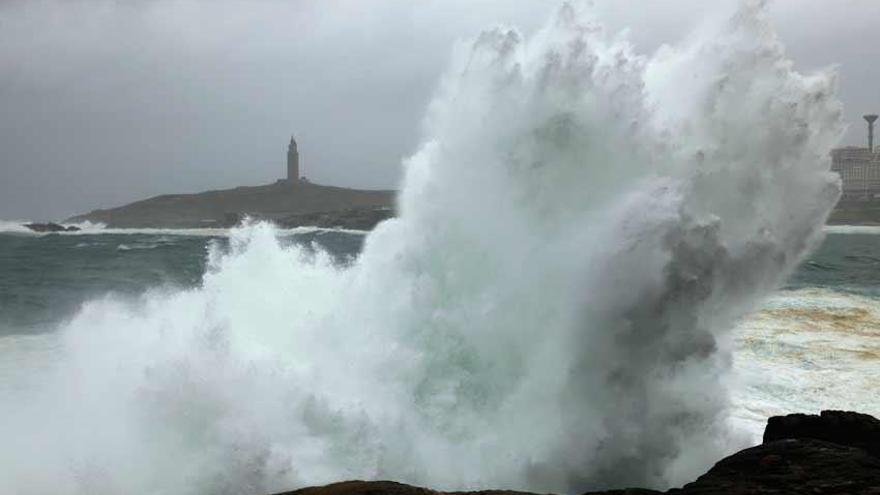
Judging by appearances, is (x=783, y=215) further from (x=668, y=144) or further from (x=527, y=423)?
(x=527, y=423)

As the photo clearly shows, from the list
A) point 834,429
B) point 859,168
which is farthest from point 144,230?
point 859,168

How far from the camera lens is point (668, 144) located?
9.20 m

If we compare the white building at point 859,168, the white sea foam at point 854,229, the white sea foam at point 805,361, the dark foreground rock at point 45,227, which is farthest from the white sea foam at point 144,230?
the white building at point 859,168

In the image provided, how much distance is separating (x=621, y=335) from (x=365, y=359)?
2.74 m

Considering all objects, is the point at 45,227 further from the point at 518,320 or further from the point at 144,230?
the point at 518,320

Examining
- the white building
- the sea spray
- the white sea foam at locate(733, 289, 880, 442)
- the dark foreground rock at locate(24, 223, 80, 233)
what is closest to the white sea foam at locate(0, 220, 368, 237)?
the dark foreground rock at locate(24, 223, 80, 233)

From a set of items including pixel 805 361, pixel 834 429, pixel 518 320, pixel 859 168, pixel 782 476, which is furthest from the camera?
pixel 859 168

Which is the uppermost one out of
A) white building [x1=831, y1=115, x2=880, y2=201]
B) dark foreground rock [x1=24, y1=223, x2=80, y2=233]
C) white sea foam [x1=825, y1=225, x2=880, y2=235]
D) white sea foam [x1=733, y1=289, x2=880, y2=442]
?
white building [x1=831, y1=115, x2=880, y2=201]

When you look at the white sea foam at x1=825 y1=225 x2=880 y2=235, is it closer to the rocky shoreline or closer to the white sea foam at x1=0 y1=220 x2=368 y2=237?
the white sea foam at x1=0 y1=220 x2=368 y2=237

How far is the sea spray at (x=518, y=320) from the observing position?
782 cm

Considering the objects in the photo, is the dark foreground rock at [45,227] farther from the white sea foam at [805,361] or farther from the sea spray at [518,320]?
the sea spray at [518,320]

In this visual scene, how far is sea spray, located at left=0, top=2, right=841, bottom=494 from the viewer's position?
7816 millimetres

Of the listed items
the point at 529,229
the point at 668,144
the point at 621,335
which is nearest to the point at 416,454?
the point at 621,335

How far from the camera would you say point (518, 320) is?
8.95 m
